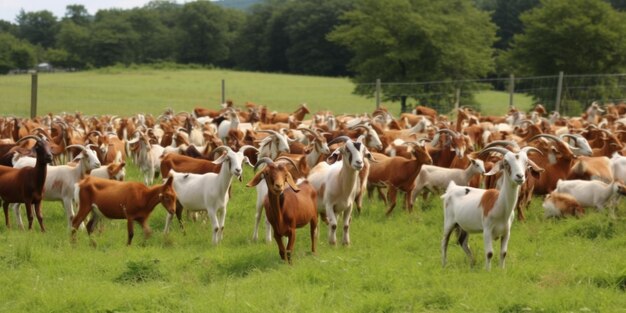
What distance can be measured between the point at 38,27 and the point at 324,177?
111m

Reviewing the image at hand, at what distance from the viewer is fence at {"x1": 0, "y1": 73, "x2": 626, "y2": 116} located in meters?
28.1

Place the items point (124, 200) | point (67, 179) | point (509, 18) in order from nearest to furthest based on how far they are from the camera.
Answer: point (124, 200), point (67, 179), point (509, 18)

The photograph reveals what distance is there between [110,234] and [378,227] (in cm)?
378

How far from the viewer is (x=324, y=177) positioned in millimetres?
10719

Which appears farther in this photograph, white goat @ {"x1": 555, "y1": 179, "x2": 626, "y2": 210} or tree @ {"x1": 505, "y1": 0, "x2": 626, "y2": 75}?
tree @ {"x1": 505, "y1": 0, "x2": 626, "y2": 75}

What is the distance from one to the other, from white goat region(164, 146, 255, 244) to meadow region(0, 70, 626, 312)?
1.19ft

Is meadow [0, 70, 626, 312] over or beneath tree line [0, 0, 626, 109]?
beneath

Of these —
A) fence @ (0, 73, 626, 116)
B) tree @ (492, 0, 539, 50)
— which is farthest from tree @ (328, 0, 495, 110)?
tree @ (492, 0, 539, 50)

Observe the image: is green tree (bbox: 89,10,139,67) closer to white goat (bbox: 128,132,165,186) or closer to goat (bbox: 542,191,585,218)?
white goat (bbox: 128,132,165,186)

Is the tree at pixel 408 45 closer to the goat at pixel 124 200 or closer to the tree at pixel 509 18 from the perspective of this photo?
the goat at pixel 124 200

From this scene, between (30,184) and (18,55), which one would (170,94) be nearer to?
(30,184)

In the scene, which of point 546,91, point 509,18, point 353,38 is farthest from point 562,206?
point 509,18

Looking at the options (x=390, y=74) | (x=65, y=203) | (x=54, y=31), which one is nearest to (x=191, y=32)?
(x=54, y=31)

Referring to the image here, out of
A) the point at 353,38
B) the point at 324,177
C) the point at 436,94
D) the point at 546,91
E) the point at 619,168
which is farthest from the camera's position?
the point at 353,38
